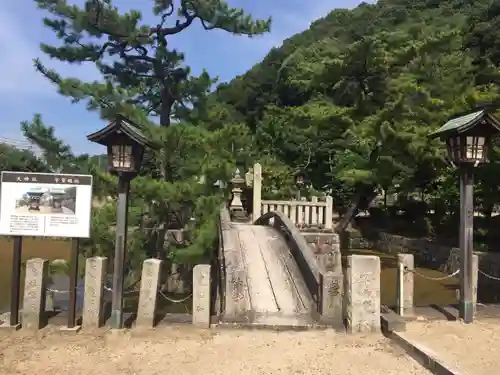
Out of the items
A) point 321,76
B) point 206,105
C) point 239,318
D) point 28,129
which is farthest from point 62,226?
point 321,76

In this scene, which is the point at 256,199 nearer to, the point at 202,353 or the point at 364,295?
the point at 364,295

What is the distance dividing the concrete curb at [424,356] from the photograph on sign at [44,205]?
4.59 meters

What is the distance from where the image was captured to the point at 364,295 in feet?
23.1

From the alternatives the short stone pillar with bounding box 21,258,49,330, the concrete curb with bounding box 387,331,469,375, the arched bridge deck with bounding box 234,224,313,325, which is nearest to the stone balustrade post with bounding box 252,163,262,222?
the arched bridge deck with bounding box 234,224,313,325

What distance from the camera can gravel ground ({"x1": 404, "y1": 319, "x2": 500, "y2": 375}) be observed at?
18.1 feet

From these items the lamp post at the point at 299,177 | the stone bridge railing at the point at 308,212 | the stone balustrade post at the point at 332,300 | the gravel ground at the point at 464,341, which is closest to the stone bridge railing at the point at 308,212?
the stone bridge railing at the point at 308,212

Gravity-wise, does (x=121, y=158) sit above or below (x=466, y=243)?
above

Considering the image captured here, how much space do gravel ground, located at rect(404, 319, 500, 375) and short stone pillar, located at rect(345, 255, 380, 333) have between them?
53 cm

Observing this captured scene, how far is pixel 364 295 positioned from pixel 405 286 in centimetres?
109

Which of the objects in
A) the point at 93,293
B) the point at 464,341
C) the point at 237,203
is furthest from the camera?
the point at 237,203

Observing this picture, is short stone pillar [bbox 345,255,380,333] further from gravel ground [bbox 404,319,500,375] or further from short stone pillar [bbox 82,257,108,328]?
short stone pillar [bbox 82,257,108,328]

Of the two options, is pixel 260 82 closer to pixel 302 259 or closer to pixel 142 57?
pixel 142 57

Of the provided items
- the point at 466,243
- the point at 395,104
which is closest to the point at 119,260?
the point at 466,243

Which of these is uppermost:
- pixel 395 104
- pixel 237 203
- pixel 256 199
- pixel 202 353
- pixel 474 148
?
pixel 395 104
